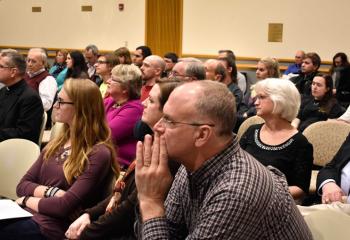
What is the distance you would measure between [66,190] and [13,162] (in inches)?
26.0

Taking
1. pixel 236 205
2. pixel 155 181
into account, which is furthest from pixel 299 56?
pixel 236 205

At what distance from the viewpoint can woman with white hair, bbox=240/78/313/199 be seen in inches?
112

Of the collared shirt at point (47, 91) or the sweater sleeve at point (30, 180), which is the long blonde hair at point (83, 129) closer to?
the sweater sleeve at point (30, 180)

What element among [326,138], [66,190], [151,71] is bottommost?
[66,190]

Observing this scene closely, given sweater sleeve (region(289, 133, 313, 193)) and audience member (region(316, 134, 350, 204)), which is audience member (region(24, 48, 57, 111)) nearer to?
sweater sleeve (region(289, 133, 313, 193))

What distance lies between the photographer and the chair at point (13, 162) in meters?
3.18

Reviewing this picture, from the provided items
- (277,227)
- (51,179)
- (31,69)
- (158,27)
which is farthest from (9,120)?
(158,27)

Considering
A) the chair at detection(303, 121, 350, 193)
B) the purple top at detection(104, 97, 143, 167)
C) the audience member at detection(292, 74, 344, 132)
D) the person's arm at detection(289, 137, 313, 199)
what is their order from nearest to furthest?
the person's arm at detection(289, 137, 313, 199), the chair at detection(303, 121, 350, 193), the purple top at detection(104, 97, 143, 167), the audience member at detection(292, 74, 344, 132)

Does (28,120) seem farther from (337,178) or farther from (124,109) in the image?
(337,178)

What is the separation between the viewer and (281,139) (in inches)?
116

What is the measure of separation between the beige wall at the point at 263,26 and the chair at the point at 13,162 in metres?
6.65

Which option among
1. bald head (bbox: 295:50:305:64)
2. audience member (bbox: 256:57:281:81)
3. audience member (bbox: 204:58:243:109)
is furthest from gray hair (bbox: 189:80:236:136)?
bald head (bbox: 295:50:305:64)

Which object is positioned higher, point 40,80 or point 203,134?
point 203,134

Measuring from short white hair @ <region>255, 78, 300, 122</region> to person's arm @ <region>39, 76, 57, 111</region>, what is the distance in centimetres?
341
